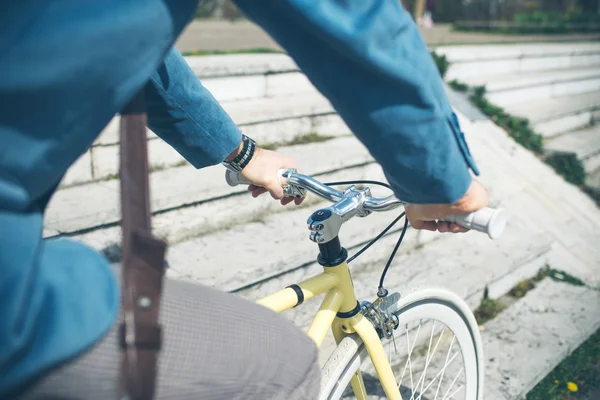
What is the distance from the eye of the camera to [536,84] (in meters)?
6.54

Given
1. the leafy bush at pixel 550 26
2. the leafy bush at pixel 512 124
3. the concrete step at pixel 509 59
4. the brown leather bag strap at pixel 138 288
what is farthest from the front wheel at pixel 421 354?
the leafy bush at pixel 550 26

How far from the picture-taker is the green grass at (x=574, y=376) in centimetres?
269

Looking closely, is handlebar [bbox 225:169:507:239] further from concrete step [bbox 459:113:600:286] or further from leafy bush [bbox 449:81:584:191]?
leafy bush [bbox 449:81:584:191]

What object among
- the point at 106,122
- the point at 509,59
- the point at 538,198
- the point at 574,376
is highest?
the point at 509,59

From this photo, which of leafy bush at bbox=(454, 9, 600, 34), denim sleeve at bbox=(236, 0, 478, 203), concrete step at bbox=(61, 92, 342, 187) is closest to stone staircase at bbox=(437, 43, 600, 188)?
concrete step at bbox=(61, 92, 342, 187)

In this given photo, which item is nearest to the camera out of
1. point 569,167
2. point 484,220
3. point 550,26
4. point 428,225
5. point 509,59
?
point 484,220

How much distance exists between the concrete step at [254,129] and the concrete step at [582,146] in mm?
2521

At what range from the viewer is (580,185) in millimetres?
5047

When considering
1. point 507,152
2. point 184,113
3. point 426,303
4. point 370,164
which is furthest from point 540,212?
point 184,113

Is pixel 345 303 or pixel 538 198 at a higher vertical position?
pixel 345 303

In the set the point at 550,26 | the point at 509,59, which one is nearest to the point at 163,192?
the point at 509,59

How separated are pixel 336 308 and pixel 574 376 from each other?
74.8 inches

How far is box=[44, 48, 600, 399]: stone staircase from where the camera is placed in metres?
2.59

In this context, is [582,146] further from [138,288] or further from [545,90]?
[138,288]
